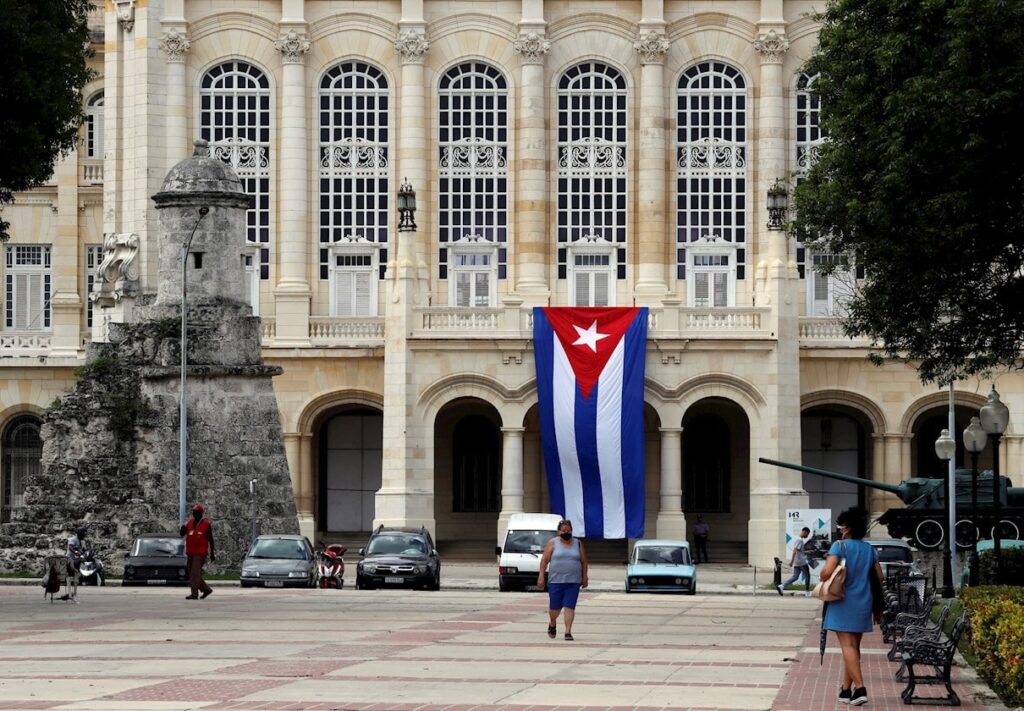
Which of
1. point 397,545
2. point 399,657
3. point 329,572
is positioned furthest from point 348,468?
point 399,657

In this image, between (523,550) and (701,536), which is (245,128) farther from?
(523,550)

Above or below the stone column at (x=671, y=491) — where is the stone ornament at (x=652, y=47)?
above

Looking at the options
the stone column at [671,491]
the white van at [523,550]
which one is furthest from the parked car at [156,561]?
the stone column at [671,491]

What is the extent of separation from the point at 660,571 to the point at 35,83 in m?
18.6

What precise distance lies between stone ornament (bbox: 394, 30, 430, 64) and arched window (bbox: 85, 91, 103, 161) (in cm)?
1199

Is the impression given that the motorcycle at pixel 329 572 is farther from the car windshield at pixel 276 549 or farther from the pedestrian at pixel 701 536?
the pedestrian at pixel 701 536

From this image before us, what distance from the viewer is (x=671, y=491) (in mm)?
63469

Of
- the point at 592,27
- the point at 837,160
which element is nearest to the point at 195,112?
the point at 592,27

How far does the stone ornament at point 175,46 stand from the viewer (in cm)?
6831

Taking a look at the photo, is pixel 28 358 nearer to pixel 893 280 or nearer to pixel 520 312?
pixel 520 312

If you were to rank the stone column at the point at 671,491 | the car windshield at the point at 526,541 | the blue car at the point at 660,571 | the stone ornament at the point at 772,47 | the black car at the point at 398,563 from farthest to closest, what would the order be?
1. the stone ornament at the point at 772,47
2. the stone column at the point at 671,491
3. the car windshield at the point at 526,541
4. the blue car at the point at 660,571
5. the black car at the point at 398,563

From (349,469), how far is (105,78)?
569 inches

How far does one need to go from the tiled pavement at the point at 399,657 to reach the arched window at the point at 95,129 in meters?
37.6

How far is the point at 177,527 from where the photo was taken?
4625 cm
